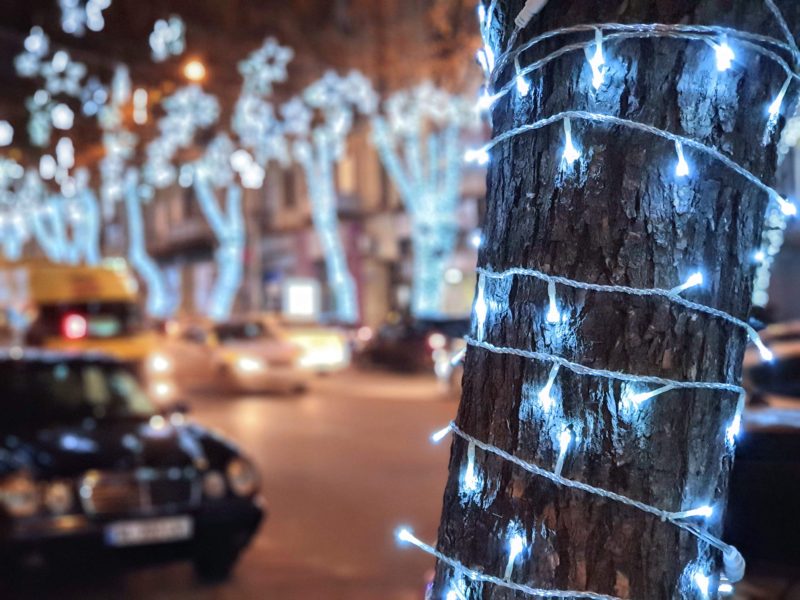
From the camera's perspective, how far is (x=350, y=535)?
7484 mm

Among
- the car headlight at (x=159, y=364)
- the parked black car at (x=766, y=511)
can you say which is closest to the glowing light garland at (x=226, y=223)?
the car headlight at (x=159, y=364)

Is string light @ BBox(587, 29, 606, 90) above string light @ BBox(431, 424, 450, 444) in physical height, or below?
above

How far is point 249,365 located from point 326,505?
1018cm

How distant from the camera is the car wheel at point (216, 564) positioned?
6246 millimetres

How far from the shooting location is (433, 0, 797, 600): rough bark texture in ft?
5.29

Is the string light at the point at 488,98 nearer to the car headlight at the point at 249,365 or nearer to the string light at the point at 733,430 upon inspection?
the string light at the point at 733,430

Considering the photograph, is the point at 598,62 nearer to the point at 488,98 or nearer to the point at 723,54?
the point at 723,54

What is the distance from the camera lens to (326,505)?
28.3 feet

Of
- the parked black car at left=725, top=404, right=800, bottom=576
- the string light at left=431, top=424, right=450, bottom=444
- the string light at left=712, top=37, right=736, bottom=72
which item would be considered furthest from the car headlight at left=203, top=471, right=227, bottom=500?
the string light at left=712, top=37, right=736, bottom=72

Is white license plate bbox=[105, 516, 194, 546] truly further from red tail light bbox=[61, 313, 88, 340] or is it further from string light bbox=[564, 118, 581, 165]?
red tail light bbox=[61, 313, 88, 340]

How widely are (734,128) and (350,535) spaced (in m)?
6.30

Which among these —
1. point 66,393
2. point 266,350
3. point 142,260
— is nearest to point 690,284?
point 66,393

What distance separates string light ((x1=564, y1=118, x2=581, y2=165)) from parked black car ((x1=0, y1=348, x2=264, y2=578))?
4.80 meters

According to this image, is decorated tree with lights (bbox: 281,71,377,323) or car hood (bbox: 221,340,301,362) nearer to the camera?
car hood (bbox: 221,340,301,362)
